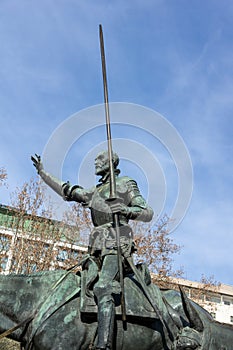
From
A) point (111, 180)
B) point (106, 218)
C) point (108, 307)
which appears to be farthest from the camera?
point (106, 218)

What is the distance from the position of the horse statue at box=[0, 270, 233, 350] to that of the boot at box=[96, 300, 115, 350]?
163 mm

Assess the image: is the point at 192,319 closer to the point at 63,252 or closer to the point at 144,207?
the point at 144,207

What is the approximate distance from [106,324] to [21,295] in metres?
Answer: 1.20

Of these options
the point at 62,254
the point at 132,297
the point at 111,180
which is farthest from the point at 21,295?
the point at 62,254

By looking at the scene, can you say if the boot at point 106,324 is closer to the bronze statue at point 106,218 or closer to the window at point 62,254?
the bronze statue at point 106,218

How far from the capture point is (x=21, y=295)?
602 cm

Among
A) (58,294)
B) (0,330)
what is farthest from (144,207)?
(0,330)

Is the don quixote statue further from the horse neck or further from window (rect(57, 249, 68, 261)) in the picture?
window (rect(57, 249, 68, 261))

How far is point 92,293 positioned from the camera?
593cm

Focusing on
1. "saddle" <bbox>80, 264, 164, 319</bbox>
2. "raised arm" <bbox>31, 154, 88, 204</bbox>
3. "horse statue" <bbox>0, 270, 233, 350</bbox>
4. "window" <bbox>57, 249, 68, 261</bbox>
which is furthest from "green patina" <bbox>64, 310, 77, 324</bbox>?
"window" <bbox>57, 249, 68, 261</bbox>

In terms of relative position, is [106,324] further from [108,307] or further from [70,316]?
[70,316]

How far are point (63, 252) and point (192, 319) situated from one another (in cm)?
A: 1812

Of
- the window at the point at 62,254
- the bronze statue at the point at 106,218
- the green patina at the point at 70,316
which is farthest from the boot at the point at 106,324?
the window at the point at 62,254

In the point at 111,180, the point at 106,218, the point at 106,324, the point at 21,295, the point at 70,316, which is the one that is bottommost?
the point at 106,324
